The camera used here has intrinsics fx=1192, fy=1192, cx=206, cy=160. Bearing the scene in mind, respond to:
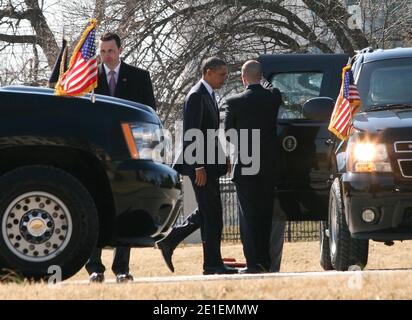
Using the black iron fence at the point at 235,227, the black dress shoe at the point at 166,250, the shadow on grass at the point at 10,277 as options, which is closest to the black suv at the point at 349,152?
the black dress shoe at the point at 166,250

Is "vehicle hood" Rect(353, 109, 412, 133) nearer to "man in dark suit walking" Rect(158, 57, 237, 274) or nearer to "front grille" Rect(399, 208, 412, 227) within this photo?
"front grille" Rect(399, 208, 412, 227)

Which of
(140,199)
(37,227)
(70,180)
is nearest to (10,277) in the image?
(37,227)

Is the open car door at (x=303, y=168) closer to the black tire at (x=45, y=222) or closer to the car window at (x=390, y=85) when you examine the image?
the car window at (x=390, y=85)

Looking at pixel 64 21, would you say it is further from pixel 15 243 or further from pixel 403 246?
pixel 15 243

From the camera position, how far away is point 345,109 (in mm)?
9867

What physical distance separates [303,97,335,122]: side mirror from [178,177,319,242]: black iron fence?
45.9ft

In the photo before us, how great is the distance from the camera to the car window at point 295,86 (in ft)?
36.9

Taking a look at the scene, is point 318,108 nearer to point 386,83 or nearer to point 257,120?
point 257,120

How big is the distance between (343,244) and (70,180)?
298 cm

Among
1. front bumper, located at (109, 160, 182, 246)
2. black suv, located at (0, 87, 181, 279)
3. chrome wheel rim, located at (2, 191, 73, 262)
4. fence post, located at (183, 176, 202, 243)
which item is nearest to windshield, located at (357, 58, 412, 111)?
front bumper, located at (109, 160, 182, 246)

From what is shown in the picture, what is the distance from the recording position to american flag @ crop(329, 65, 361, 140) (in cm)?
980
